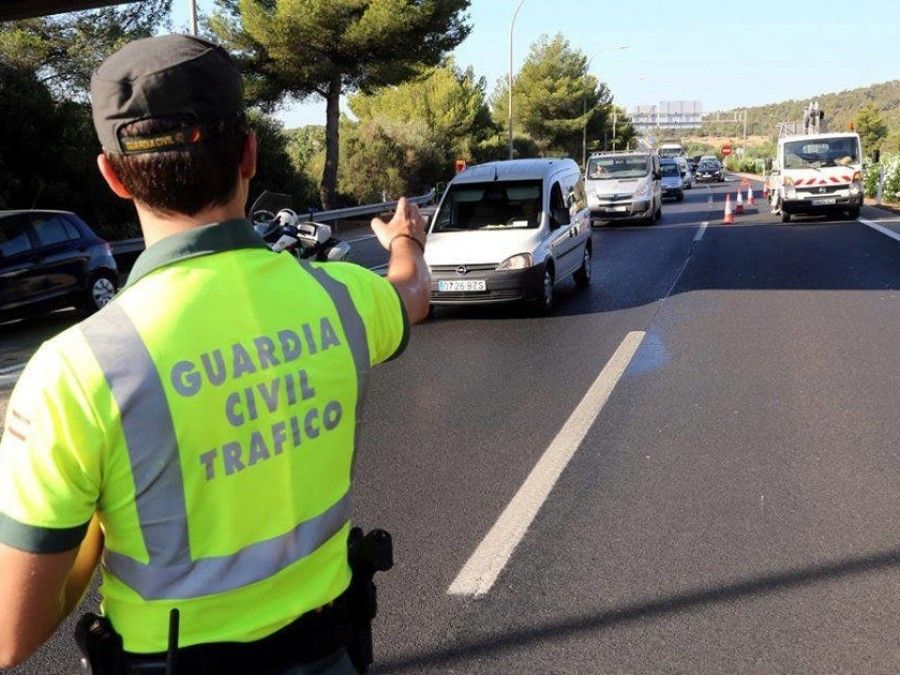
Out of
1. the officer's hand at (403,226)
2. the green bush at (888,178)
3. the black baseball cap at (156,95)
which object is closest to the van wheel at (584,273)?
the officer's hand at (403,226)

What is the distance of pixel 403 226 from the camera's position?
2.06 metres

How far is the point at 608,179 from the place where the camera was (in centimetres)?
2470

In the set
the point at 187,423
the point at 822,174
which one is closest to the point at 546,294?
the point at 187,423

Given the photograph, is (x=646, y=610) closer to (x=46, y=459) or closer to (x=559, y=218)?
(x=46, y=459)

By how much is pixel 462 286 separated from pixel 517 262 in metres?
0.68

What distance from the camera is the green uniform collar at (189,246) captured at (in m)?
1.43

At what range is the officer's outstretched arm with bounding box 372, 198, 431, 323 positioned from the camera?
189cm

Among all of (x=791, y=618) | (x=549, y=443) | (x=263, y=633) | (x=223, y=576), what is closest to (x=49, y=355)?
(x=223, y=576)

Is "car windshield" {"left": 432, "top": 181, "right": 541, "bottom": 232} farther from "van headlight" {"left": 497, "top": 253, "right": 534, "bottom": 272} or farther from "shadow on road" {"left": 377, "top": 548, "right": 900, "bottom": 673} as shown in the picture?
"shadow on road" {"left": 377, "top": 548, "right": 900, "bottom": 673}

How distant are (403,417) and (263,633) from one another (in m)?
5.52

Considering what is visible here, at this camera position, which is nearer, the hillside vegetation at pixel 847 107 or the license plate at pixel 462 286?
the license plate at pixel 462 286

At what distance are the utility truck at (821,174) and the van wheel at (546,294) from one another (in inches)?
534

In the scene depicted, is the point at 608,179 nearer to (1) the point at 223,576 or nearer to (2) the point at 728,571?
(2) the point at 728,571

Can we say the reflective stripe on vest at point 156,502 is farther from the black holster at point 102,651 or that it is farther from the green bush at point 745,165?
the green bush at point 745,165
